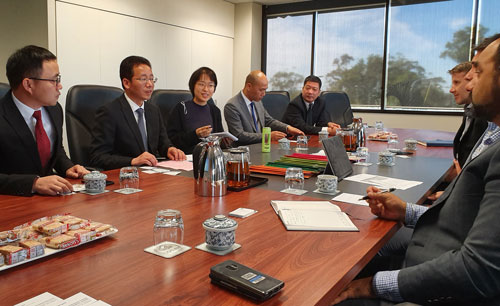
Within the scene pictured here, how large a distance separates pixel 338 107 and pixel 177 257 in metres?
A: 4.59

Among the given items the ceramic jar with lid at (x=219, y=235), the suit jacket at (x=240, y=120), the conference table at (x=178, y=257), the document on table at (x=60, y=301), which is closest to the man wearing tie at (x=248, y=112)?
the suit jacket at (x=240, y=120)

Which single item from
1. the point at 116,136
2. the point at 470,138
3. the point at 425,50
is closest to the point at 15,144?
the point at 116,136

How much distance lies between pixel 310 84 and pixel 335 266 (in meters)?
3.85

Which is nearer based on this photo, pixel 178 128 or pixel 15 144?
pixel 15 144

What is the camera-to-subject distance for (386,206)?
4.58 feet

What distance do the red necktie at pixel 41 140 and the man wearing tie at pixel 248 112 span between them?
5.91ft

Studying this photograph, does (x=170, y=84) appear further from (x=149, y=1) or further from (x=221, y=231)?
(x=221, y=231)

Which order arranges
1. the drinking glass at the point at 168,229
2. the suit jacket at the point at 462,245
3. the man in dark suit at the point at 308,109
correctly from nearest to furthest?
the suit jacket at the point at 462,245, the drinking glass at the point at 168,229, the man in dark suit at the point at 308,109

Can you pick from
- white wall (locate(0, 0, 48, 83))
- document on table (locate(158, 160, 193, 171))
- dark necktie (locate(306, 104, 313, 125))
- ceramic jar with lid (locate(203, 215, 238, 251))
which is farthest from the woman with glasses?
ceramic jar with lid (locate(203, 215, 238, 251))

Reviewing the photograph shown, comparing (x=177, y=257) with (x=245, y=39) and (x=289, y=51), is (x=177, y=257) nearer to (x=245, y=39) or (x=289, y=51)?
(x=245, y=39)

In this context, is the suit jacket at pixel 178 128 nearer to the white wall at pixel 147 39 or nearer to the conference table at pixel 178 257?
the conference table at pixel 178 257

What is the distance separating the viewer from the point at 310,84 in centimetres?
466

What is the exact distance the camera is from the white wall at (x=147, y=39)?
192 inches

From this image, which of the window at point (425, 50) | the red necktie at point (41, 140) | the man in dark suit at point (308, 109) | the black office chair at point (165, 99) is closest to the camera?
the red necktie at point (41, 140)
